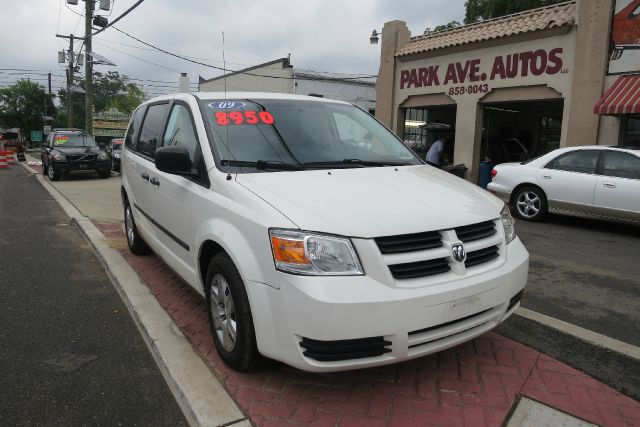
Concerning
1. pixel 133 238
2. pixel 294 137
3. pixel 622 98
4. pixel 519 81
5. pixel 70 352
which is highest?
pixel 519 81

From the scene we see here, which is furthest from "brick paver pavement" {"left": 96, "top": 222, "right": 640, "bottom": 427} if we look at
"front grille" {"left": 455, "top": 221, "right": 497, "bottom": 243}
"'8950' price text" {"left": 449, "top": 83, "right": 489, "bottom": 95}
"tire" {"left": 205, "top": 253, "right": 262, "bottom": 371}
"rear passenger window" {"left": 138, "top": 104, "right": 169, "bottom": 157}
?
"'8950' price text" {"left": 449, "top": 83, "right": 489, "bottom": 95}

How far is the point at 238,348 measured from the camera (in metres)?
2.93

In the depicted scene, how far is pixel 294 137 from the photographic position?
3.71m

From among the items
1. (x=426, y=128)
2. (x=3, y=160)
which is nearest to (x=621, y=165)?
(x=426, y=128)

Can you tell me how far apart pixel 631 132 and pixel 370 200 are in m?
11.4

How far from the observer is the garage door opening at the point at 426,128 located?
60.2ft

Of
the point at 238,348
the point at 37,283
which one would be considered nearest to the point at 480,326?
the point at 238,348

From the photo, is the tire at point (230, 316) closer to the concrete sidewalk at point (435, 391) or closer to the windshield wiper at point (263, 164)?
the concrete sidewalk at point (435, 391)

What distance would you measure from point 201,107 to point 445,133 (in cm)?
1586

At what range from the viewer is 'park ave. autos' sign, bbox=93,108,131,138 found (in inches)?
1075

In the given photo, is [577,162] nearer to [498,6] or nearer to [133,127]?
[133,127]

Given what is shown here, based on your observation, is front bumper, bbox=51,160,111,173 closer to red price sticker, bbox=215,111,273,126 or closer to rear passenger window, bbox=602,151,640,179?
red price sticker, bbox=215,111,273,126

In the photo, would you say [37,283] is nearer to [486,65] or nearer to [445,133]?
[486,65]

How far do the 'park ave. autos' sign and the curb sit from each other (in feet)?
80.1
